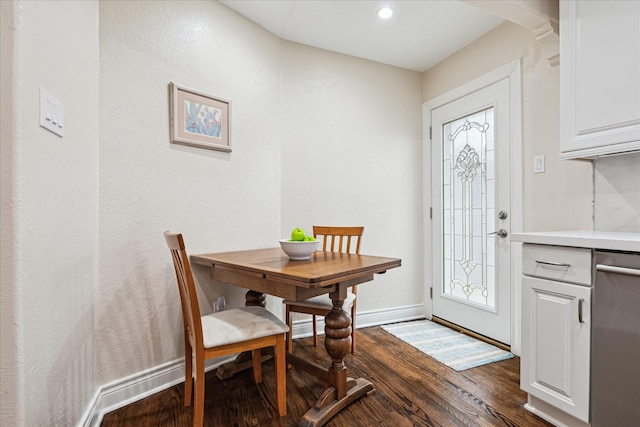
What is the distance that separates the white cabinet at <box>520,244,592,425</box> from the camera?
138cm

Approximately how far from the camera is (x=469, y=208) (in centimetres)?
276

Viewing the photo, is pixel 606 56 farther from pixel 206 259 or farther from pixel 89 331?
pixel 89 331

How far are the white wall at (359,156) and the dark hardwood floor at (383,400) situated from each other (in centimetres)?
98

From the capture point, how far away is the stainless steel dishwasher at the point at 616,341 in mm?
1218

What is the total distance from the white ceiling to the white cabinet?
1.75 m

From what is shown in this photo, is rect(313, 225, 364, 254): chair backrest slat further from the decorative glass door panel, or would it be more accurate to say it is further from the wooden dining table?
the decorative glass door panel

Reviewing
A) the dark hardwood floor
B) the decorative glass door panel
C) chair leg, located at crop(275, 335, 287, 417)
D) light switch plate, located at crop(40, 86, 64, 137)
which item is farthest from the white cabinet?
light switch plate, located at crop(40, 86, 64, 137)

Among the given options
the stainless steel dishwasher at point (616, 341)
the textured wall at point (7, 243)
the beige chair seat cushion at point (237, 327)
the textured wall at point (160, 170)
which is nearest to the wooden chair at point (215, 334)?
the beige chair seat cushion at point (237, 327)

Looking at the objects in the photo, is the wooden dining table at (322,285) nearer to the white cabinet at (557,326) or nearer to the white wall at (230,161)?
the white wall at (230,161)

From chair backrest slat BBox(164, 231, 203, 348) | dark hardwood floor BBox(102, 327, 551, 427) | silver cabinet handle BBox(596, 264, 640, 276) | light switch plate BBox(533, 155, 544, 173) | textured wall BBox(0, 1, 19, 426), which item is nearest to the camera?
textured wall BBox(0, 1, 19, 426)

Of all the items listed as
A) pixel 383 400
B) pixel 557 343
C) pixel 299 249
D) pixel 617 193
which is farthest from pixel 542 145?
pixel 383 400

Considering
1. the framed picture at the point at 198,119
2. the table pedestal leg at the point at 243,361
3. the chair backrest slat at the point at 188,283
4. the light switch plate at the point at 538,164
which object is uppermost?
the framed picture at the point at 198,119

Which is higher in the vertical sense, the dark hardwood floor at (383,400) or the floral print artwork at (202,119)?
the floral print artwork at (202,119)

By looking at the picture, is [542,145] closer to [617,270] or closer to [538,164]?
[538,164]
